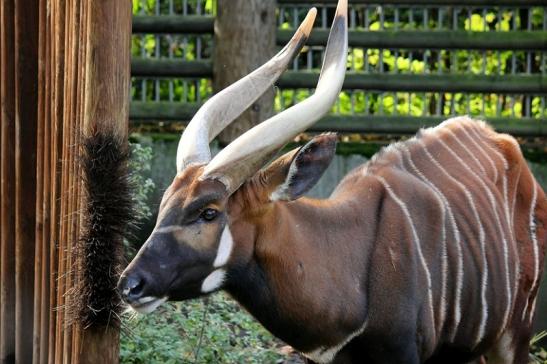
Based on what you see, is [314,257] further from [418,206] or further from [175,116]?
[175,116]

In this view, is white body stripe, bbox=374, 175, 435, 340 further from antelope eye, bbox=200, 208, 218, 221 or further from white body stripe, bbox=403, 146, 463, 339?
antelope eye, bbox=200, 208, 218, 221

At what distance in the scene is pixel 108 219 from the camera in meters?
5.17

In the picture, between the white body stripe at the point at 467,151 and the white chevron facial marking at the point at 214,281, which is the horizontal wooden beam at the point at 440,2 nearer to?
the white body stripe at the point at 467,151

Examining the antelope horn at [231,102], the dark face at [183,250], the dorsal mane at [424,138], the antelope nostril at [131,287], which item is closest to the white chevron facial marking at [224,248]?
the dark face at [183,250]

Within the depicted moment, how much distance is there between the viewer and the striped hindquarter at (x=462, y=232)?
534cm

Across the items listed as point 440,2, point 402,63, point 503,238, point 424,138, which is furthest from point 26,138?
point 402,63

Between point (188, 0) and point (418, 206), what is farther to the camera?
point (188, 0)

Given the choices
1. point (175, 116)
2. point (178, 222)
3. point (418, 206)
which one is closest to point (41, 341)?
point (178, 222)

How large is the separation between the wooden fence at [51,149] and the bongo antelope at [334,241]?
0.47 m

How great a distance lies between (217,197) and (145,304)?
0.49m

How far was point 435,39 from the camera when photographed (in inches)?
357

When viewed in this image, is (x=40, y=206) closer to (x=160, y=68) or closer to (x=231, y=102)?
(x=231, y=102)

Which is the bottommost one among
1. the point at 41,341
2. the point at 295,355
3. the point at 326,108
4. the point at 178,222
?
the point at 295,355

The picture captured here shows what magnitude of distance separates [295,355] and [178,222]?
2815 millimetres
